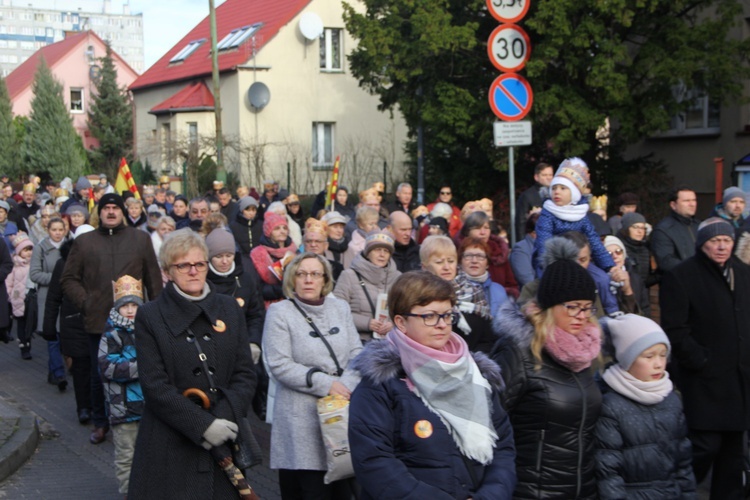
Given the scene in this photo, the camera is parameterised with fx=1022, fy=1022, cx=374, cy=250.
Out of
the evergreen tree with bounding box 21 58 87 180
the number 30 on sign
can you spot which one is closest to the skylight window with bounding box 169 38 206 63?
the evergreen tree with bounding box 21 58 87 180

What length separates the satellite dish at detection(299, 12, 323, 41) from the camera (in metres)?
37.4

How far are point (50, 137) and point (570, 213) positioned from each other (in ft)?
155

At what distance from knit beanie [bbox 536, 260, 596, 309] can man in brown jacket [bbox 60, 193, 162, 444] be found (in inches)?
187

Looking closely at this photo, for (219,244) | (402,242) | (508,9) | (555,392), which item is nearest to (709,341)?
(555,392)

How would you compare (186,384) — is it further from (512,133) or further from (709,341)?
(512,133)

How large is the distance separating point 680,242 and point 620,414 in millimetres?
5049

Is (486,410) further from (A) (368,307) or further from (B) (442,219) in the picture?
(B) (442,219)

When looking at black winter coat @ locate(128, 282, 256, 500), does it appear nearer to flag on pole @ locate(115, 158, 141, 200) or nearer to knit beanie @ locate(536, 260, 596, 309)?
knit beanie @ locate(536, 260, 596, 309)

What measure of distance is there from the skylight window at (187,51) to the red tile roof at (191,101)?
9.92 feet

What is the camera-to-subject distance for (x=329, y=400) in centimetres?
575

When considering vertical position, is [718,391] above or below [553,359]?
below

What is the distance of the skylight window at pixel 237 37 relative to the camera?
3853cm

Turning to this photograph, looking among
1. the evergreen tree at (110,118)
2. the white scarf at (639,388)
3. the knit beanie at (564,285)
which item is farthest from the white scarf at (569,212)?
the evergreen tree at (110,118)

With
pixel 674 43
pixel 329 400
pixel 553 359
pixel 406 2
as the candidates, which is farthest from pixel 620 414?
pixel 406 2
